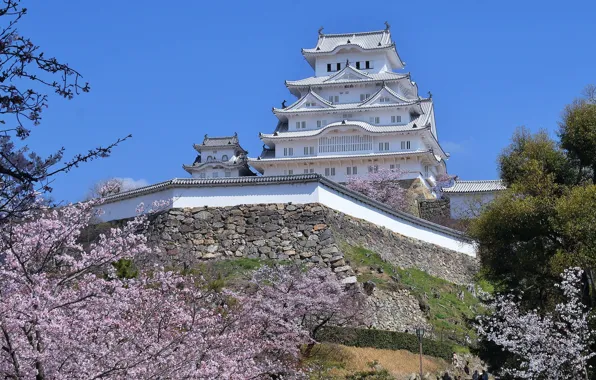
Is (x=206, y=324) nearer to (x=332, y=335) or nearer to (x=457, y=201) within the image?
(x=332, y=335)

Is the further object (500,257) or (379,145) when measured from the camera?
(379,145)

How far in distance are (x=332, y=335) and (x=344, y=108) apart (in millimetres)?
29361

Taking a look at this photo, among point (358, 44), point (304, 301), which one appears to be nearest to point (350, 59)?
point (358, 44)

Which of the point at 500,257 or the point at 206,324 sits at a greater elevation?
the point at 500,257

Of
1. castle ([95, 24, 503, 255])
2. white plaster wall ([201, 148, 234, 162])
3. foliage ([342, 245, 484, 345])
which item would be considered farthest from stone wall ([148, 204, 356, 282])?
white plaster wall ([201, 148, 234, 162])

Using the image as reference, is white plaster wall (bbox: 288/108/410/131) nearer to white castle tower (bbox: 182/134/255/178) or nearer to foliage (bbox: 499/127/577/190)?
white castle tower (bbox: 182/134/255/178)

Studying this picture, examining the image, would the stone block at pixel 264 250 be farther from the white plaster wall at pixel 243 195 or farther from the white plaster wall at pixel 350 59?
the white plaster wall at pixel 350 59

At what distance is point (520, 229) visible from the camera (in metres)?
18.4

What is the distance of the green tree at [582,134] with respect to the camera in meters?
18.8

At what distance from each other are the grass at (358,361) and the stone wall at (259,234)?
3864 mm

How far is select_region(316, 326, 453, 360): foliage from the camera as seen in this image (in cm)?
2147

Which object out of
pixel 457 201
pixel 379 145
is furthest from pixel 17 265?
pixel 379 145

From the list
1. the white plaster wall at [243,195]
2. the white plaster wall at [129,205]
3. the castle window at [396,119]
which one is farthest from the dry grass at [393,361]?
the castle window at [396,119]

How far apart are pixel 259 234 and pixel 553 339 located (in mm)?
12345
